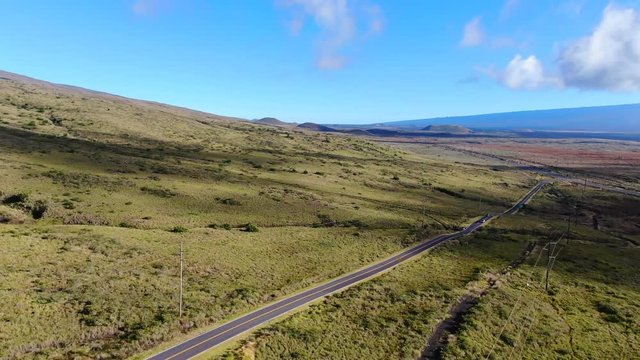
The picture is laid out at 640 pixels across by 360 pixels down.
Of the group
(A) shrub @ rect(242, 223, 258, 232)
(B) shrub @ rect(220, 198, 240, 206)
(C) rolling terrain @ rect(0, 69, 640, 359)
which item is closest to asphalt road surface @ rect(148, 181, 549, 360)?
(C) rolling terrain @ rect(0, 69, 640, 359)

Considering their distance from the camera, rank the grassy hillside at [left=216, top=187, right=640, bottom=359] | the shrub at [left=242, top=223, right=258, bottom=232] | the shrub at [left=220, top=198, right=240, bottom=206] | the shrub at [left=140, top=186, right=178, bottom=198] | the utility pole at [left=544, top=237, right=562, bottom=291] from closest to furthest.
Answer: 1. the grassy hillside at [left=216, top=187, right=640, bottom=359]
2. the utility pole at [left=544, top=237, right=562, bottom=291]
3. the shrub at [left=242, top=223, right=258, bottom=232]
4. the shrub at [left=140, top=186, right=178, bottom=198]
5. the shrub at [left=220, top=198, right=240, bottom=206]

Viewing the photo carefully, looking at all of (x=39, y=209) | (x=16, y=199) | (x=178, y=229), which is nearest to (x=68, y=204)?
(x=39, y=209)

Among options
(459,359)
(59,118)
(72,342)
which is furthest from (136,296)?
(59,118)

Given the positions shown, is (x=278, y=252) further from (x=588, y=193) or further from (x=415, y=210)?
(x=588, y=193)

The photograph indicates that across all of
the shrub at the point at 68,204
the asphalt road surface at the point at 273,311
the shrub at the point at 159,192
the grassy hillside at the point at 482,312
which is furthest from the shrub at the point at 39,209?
the grassy hillside at the point at 482,312

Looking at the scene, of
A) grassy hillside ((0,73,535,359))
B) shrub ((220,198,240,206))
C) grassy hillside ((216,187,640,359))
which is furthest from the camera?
shrub ((220,198,240,206))

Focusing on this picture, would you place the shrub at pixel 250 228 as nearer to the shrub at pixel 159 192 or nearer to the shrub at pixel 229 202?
the shrub at pixel 229 202

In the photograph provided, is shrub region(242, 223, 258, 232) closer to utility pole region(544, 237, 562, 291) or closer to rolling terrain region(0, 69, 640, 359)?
rolling terrain region(0, 69, 640, 359)
